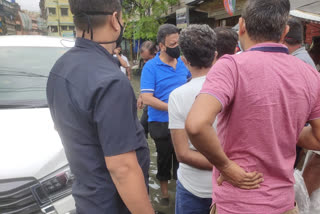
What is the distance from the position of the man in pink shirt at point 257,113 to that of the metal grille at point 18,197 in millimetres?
1338

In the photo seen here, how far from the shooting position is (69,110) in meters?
1.10

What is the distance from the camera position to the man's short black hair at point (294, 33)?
2745mm

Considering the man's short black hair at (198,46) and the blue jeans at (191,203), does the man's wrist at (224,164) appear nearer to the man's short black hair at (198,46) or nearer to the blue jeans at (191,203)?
the blue jeans at (191,203)

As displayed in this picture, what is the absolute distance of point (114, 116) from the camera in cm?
103

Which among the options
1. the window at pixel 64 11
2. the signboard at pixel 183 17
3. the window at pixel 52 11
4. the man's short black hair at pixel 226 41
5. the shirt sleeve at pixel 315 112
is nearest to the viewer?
the shirt sleeve at pixel 315 112

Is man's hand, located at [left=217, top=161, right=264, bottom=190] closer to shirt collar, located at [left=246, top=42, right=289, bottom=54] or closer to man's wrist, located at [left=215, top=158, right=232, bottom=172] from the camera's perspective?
man's wrist, located at [left=215, top=158, right=232, bottom=172]

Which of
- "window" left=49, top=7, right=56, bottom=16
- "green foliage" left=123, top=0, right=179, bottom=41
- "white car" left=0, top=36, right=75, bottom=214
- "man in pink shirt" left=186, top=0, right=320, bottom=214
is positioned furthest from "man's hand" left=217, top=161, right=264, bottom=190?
"window" left=49, top=7, right=56, bottom=16

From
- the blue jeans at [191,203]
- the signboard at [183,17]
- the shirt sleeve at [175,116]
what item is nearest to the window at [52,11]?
the signboard at [183,17]

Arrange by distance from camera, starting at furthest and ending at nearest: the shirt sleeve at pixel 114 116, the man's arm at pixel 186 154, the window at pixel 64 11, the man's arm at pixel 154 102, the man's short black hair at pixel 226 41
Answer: the window at pixel 64 11, the man's arm at pixel 154 102, the man's short black hair at pixel 226 41, the man's arm at pixel 186 154, the shirt sleeve at pixel 114 116

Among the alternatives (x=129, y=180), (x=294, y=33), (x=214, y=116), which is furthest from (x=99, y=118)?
(x=294, y=33)

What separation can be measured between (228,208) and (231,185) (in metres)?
0.12

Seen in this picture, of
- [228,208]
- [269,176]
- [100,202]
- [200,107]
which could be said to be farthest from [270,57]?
[100,202]

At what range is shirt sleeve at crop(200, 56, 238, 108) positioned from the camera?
109 centimetres

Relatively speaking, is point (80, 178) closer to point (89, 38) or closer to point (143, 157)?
point (143, 157)
